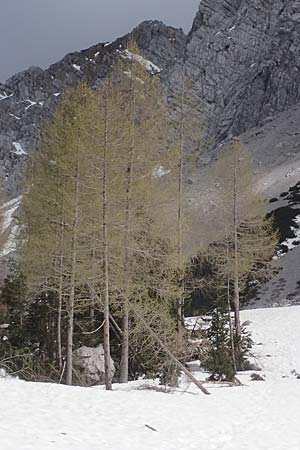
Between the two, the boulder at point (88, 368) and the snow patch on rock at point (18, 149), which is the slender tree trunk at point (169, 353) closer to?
the boulder at point (88, 368)

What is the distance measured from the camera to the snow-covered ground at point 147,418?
730 centimetres

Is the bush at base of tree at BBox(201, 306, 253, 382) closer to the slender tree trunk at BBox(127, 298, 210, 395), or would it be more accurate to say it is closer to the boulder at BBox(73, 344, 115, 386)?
the slender tree trunk at BBox(127, 298, 210, 395)

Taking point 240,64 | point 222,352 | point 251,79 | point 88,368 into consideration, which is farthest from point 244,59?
point 88,368

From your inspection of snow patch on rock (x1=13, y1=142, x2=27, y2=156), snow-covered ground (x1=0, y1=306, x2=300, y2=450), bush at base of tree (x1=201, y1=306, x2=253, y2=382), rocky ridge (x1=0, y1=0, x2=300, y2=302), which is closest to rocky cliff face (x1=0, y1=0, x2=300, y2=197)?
rocky ridge (x1=0, y1=0, x2=300, y2=302)

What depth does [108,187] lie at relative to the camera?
13.1m

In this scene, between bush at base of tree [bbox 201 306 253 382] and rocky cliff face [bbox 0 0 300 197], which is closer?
bush at base of tree [bbox 201 306 253 382]

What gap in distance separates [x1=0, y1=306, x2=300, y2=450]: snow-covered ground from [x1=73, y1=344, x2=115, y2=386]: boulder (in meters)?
1.85

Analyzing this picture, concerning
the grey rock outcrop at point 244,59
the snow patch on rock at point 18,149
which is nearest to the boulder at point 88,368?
the grey rock outcrop at point 244,59

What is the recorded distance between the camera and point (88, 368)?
16.6 metres

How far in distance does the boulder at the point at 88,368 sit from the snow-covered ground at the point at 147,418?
1.85 m

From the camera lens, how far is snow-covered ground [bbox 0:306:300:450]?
730cm

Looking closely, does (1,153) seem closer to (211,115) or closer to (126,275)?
(211,115)

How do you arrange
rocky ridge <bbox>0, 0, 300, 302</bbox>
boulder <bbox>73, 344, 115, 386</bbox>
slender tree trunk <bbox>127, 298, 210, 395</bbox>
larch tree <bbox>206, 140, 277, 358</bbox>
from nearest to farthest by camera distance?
slender tree trunk <bbox>127, 298, 210, 395</bbox> → boulder <bbox>73, 344, 115, 386</bbox> → larch tree <bbox>206, 140, 277, 358</bbox> → rocky ridge <bbox>0, 0, 300, 302</bbox>

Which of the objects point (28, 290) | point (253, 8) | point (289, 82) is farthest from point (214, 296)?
point (253, 8)
